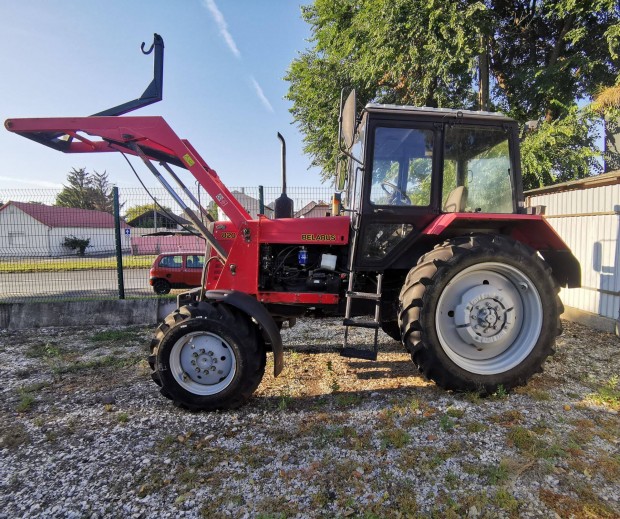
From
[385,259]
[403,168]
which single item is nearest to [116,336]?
[385,259]

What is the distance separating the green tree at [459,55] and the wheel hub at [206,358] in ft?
21.9

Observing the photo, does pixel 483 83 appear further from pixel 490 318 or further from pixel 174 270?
pixel 174 270

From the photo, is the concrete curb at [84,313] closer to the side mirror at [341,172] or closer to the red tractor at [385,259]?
the red tractor at [385,259]

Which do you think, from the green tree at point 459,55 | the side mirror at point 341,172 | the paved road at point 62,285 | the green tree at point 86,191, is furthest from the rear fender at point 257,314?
the green tree at point 86,191

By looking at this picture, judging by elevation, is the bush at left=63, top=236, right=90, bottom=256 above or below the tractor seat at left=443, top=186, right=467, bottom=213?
below

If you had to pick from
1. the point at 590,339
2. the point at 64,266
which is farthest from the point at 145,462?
the point at 64,266

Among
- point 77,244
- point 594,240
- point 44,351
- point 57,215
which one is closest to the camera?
point 44,351

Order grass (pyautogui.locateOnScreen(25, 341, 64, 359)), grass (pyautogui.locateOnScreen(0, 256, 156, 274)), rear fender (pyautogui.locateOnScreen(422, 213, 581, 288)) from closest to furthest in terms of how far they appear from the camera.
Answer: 1. rear fender (pyautogui.locateOnScreen(422, 213, 581, 288))
2. grass (pyautogui.locateOnScreen(25, 341, 64, 359))
3. grass (pyautogui.locateOnScreen(0, 256, 156, 274))

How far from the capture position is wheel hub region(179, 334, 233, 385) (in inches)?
114

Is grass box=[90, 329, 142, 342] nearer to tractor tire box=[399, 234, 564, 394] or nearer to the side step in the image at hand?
the side step

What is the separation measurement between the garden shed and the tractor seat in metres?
3.25

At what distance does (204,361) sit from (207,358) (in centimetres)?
3

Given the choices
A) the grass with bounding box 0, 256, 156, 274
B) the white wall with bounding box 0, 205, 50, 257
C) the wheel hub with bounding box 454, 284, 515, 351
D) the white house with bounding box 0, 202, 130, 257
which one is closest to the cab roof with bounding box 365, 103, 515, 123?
the wheel hub with bounding box 454, 284, 515, 351

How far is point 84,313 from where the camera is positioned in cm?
581
